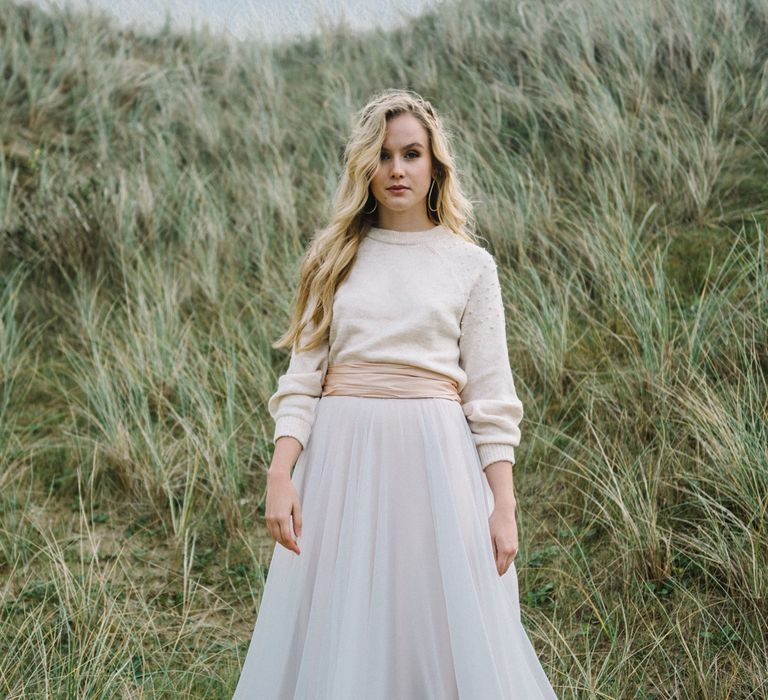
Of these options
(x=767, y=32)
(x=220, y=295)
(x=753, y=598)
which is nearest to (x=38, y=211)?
(x=220, y=295)

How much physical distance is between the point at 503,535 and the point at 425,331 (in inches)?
21.5

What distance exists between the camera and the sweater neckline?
2145mm

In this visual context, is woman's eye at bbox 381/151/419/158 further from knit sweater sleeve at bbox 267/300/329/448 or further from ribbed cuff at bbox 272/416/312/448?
ribbed cuff at bbox 272/416/312/448

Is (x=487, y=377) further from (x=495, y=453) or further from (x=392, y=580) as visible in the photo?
(x=392, y=580)

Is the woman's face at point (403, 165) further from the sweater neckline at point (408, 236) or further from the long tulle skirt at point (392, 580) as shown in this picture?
the long tulle skirt at point (392, 580)

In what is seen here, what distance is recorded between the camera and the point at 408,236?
7.05 feet

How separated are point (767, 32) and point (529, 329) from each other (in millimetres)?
4113

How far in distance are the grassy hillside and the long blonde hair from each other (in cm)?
129

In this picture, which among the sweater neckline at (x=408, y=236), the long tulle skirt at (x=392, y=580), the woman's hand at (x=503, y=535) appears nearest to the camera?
the long tulle skirt at (x=392, y=580)

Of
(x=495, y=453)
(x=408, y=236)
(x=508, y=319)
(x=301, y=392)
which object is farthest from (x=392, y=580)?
(x=508, y=319)

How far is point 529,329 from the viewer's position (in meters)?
4.05

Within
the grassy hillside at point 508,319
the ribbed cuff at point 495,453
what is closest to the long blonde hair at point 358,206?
the ribbed cuff at point 495,453

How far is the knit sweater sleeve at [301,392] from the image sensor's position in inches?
80.0

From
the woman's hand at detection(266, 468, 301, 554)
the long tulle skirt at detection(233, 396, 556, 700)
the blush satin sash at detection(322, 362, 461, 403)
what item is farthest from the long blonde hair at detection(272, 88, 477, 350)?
the woman's hand at detection(266, 468, 301, 554)
